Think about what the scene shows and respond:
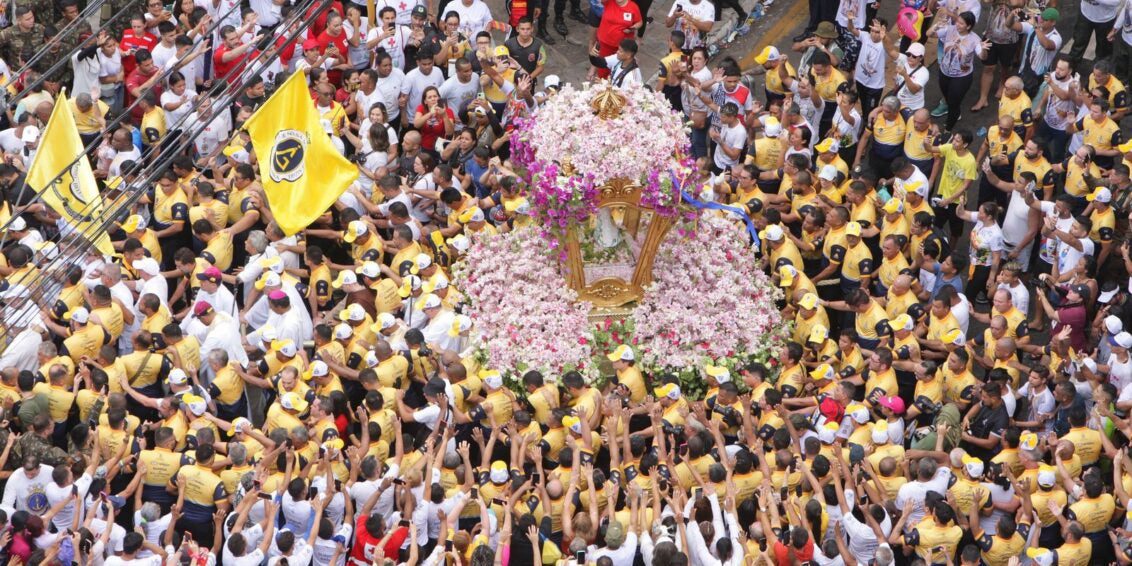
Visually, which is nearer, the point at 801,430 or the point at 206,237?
the point at 801,430

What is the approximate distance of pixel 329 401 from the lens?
17.2 m

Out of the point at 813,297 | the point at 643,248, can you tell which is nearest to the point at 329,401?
the point at 643,248

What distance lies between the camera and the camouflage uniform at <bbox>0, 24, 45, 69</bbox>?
22656 mm

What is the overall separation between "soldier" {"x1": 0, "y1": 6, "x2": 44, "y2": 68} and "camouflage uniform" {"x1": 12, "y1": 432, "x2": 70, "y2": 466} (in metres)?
7.41

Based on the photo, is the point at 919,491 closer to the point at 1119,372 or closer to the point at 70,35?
the point at 1119,372

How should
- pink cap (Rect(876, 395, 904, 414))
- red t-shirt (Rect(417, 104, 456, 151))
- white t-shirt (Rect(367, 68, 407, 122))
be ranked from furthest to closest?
white t-shirt (Rect(367, 68, 407, 122)) → red t-shirt (Rect(417, 104, 456, 151)) → pink cap (Rect(876, 395, 904, 414))

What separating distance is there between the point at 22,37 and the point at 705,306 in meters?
9.41

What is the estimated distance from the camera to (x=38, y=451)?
1677cm

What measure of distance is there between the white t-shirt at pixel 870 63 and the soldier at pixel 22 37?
10082mm

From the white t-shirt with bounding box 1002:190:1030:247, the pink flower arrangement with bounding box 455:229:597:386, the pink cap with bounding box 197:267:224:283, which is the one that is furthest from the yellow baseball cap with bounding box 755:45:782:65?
the pink cap with bounding box 197:267:224:283

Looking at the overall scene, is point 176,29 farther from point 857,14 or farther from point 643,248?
point 857,14

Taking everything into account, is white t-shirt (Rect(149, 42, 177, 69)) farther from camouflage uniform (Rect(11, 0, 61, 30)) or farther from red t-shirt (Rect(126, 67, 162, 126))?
camouflage uniform (Rect(11, 0, 61, 30))

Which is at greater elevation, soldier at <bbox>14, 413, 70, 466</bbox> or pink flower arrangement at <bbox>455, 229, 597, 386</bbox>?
soldier at <bbox>14, 413, 70, 466</bbox>

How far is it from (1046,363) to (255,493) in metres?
7.95
